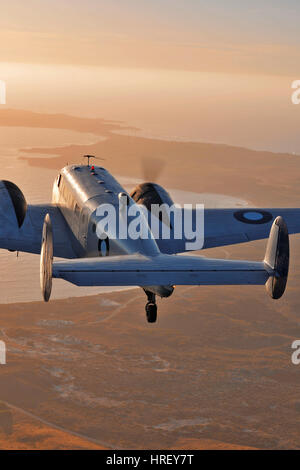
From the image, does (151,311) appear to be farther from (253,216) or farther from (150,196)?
(253,216)

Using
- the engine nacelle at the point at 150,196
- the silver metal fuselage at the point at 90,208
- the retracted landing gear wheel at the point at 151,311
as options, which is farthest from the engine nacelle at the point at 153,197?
the retracted landing gear wheel at the point at 151,311

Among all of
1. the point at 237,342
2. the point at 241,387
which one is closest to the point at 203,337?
the point at 237,342

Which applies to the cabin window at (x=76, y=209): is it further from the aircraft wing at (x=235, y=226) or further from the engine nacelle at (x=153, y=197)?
the aircraft wing at (x=235, y=226)

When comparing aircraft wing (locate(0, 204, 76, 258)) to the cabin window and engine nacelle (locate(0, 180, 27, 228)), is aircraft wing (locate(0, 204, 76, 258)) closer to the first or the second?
engine nacelle (locate(0, 180, 27, 228))

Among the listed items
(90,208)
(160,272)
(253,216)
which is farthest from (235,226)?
(160,272)

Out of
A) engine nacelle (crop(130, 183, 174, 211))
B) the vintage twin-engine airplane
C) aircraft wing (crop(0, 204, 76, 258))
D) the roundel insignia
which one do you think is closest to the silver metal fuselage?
the vintage twin-engine airplane

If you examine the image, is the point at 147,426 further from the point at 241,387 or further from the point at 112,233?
the point at 112,233
